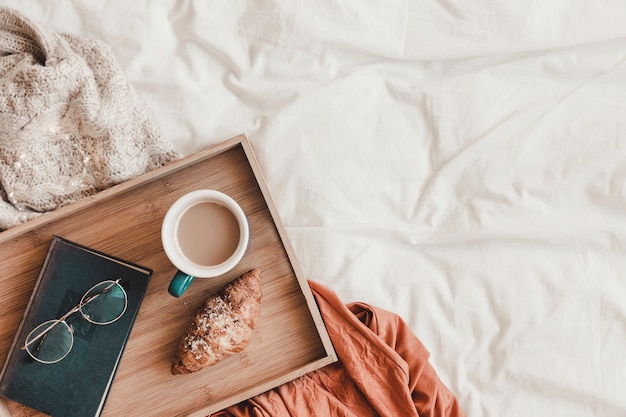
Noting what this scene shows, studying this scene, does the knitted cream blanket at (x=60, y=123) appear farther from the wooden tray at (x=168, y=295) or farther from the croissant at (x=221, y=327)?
the croissant at (x=221, y=327)

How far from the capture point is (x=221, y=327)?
76cm

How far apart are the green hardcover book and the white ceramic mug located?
0.08 metres

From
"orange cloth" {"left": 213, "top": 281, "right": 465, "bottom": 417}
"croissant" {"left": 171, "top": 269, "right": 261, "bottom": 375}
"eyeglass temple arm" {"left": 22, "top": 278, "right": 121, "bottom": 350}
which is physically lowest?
"orange cloth" {"left": 213, "top": 281, "right": 465, "bottom": 417}

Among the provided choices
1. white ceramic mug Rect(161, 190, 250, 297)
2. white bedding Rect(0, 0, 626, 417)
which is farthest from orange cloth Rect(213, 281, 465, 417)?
white ceramic mug Rect(161, 190, 250, 297)

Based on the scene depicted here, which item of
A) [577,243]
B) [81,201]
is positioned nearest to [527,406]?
[577,243]

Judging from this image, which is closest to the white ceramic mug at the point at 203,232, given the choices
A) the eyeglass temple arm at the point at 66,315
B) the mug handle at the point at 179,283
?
the mug handle at the point at 179,283

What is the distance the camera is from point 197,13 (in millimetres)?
898

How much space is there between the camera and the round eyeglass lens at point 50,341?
2.54 ft

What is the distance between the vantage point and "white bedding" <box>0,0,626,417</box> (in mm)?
903

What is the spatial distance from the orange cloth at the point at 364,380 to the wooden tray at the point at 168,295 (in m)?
0.06

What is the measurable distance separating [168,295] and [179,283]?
0.24ft

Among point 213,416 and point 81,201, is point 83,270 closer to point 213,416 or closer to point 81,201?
point 81,201

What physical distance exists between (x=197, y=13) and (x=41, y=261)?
0.46 m

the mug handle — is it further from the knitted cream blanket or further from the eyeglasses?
the knitted cream blanket
